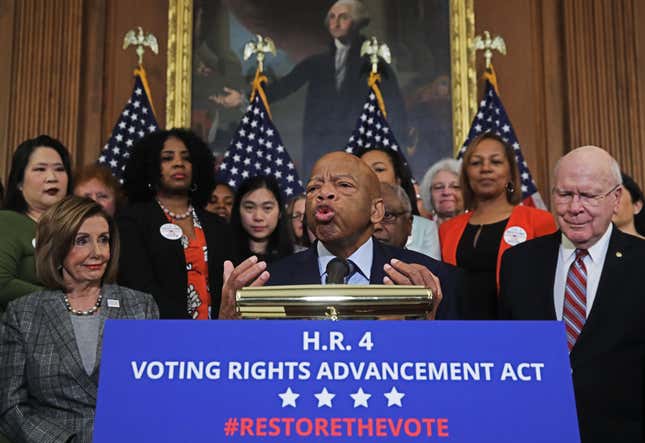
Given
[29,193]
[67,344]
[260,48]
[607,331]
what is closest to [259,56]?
[260,48]

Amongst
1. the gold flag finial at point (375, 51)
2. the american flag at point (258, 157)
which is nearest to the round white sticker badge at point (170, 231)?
the american flag at point (258, 157)

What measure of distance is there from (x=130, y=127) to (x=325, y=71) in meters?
2.07

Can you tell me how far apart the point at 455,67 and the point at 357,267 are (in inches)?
221

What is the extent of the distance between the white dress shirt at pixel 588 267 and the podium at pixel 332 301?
1465 millimetres

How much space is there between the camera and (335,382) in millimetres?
1628

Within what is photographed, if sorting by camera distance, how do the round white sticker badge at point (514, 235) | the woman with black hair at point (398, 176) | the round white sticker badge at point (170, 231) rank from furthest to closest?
the woman with black hair at point (398, 176) < the round white sticker badge at point (170, 231) < the round white sticker badge at point (514, 235)

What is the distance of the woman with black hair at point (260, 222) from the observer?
5.26m

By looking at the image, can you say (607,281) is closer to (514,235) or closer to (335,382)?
(514,235)

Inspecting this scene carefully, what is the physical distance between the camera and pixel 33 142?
4.66 metres

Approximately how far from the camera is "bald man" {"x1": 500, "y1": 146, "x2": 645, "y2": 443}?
9.68 feet

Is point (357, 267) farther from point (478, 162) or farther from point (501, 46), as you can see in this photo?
point (501, 46)

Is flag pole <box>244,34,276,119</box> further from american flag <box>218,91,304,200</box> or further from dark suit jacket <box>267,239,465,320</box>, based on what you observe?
dark suit jacket <box>267,239,465,320</box>

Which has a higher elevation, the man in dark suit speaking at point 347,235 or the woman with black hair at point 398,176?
the woman with black hair at point 398,176

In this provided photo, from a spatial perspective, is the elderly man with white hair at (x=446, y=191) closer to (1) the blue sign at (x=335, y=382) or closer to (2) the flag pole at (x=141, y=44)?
(2) the flag pole at (x=141, y=44)
